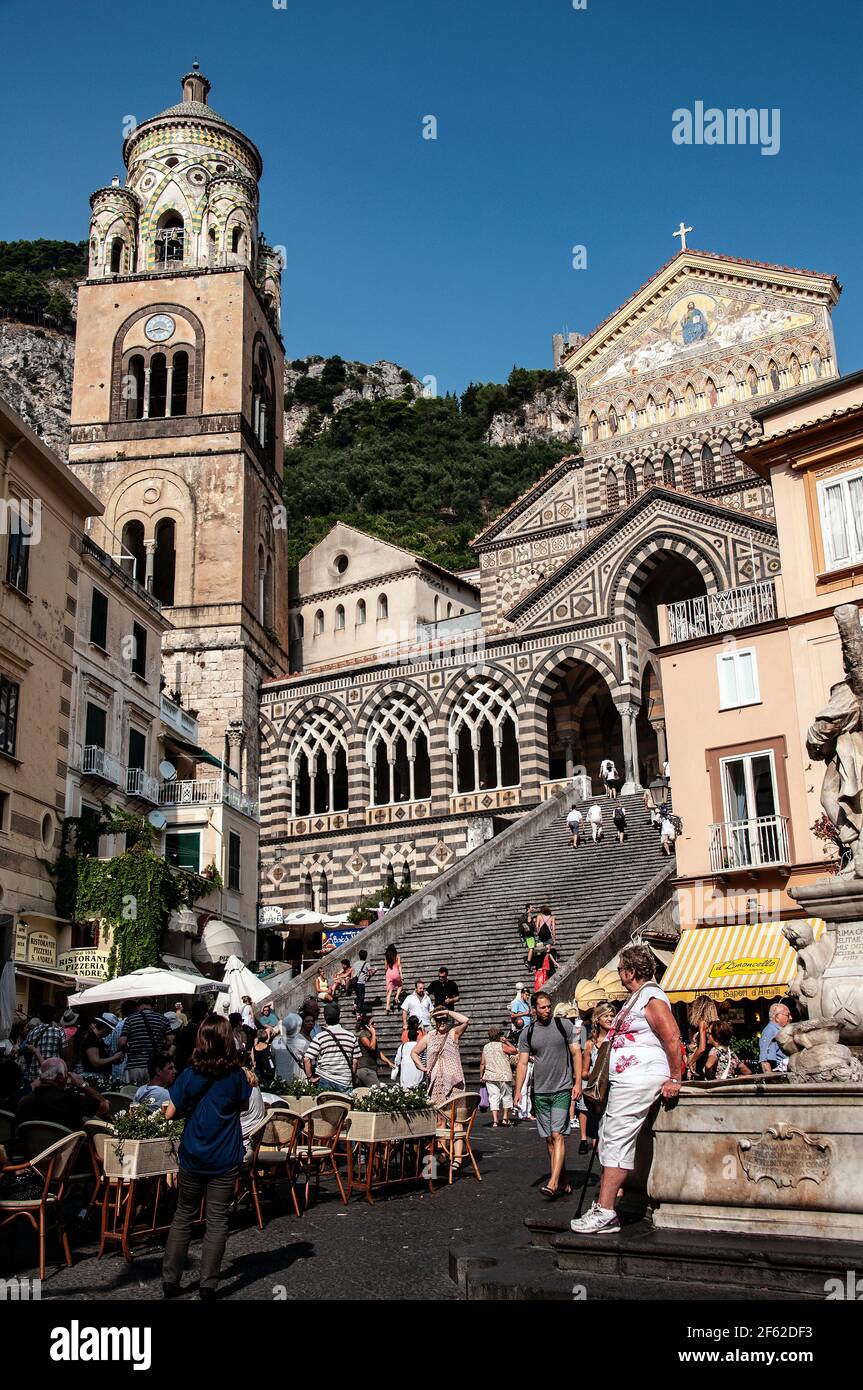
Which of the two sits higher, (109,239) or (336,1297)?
(109,239)

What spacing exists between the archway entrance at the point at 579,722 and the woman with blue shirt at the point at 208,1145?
93.2 ft

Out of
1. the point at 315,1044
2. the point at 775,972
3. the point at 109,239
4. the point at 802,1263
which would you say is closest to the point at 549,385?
the point at 109,239

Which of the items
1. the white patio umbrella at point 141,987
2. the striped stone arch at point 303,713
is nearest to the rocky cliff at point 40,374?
the striped stone arch at point 303,713

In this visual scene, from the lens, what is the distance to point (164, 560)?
4212cm

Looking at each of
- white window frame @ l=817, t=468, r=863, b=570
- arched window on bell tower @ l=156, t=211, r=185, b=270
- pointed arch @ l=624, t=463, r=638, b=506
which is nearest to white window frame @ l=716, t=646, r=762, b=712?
white window frame @ l=817, t=468, r=863, b=570

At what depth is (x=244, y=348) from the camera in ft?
141

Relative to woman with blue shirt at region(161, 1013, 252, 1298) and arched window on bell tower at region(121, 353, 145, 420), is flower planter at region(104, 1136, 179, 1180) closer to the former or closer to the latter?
woman with blue shirt at region(161, 1013, 252, 1298)

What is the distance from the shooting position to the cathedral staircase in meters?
20.1

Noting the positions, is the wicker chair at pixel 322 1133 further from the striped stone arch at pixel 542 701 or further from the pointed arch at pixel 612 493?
the pointed arch at pixel 612 493

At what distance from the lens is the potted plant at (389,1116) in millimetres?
10070

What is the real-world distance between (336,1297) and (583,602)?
30484 millimetres

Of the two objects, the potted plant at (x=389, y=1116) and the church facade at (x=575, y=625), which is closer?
the potted plant at (x=389, y=1116)
